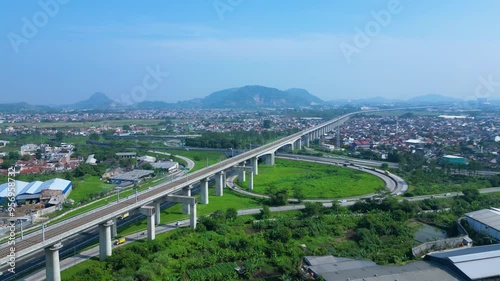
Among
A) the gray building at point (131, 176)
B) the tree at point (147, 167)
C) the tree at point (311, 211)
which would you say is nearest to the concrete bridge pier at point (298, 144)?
the tree at point (147, 167)

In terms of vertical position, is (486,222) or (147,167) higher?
(486,222)

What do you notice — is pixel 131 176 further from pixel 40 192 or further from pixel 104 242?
pixel 104 242

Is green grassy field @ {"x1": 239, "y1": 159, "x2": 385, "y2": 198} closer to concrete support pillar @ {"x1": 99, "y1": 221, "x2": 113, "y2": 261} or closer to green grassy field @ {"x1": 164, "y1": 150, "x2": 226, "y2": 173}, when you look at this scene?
green grassy field @ {"x1": 164, "y1": 150, "x2": 226, "y2": 173}

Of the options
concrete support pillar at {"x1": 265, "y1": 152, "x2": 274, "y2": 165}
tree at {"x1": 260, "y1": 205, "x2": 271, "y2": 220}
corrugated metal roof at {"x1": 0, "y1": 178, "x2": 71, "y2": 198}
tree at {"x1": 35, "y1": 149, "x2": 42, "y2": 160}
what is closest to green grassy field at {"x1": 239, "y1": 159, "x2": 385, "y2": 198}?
concrete support pillar at {"x1": 265, "y1": 152, "x2": 274, "y2": 165}

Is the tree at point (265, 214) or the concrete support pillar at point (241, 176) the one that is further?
the concrete support pillar at point (241, 176)

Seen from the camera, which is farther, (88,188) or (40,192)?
(88,188)

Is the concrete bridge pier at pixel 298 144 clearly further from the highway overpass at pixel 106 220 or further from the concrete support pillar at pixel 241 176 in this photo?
the highway overpass at pixel 106 220

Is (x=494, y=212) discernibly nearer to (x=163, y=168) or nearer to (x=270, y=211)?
(x=270, y=211)

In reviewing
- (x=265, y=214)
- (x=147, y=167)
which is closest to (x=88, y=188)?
(x=147, y=167)

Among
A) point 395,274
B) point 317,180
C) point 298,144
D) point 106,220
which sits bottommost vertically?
point 317,180
